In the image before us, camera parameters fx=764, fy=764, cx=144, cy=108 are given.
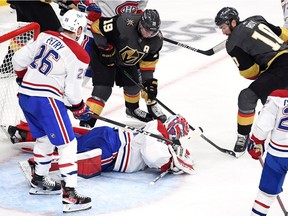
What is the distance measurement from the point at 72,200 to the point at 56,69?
0.60 m

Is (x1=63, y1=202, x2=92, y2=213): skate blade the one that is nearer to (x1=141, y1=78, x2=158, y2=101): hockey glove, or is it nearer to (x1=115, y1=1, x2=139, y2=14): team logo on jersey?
(x1=141, y1=78, x2=158, y2=101): hockey glove

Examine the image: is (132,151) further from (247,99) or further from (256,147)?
(256,147)

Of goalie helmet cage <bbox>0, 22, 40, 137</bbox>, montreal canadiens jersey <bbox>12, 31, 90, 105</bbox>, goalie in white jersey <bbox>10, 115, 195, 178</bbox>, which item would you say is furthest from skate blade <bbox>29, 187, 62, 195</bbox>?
goalie helmet cage <bbox>0, 22, 40, 137</bbox>

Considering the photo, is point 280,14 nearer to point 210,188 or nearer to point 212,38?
point 212,38

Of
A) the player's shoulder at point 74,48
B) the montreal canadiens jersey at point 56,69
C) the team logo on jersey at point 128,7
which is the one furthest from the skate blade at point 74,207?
the team logo on jersey at point 128,7

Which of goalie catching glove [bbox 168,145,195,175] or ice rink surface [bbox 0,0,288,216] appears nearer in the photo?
ice rink surface [bbox 0,0,288,216]

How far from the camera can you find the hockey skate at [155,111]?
186 inches

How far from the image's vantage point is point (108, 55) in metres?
4.38

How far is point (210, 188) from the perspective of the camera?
12.5 feet

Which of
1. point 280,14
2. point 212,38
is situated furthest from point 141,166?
point 280,14

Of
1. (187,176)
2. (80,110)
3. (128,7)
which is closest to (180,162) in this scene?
(187,176)

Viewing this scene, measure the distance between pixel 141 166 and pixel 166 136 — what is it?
202 mm

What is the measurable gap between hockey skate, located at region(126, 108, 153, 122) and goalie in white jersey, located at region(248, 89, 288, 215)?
1613 millimetres

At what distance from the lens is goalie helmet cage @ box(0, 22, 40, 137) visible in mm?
4270
